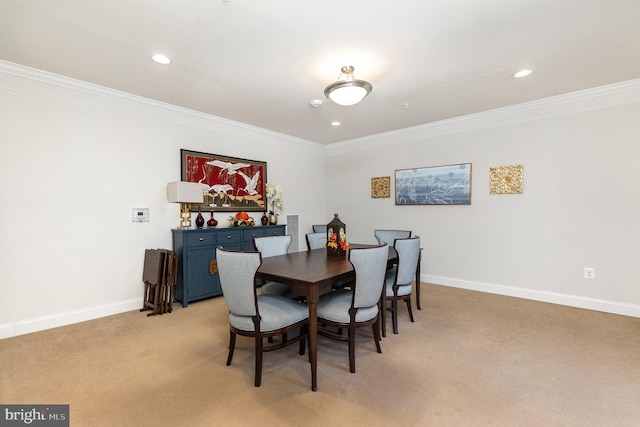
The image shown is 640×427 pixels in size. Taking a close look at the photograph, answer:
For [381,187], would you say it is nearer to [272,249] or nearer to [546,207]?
[546,207]

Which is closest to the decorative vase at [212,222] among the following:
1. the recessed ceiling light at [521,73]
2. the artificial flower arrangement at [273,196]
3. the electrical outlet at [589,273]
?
the artificial flower arrangement at [273,196]

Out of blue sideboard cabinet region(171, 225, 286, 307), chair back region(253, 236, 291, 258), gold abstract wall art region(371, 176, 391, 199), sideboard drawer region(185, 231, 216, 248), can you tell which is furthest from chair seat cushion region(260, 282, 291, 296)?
gold abstract wall art region(371, 176, 391, 199)

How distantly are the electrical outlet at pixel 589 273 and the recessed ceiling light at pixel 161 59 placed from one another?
5085mm

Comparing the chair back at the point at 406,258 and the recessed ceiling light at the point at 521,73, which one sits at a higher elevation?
the recessed ceiling light at the point at 521,73

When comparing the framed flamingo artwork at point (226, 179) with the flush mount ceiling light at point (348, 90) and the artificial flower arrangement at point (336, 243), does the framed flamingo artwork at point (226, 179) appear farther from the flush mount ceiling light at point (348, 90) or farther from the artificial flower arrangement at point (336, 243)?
the flush mount ceiling light at point (348, 90)

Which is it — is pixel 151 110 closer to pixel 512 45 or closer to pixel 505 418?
pixel 512 45

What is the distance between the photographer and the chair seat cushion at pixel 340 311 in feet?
7.05

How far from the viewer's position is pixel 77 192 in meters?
3.06

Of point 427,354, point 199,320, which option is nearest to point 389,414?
point 427,354

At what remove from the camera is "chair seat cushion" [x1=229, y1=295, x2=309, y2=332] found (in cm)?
199

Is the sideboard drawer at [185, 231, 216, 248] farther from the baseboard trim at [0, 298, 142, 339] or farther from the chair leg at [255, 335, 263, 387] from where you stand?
the chair leg at [255, 335, 263, 387]

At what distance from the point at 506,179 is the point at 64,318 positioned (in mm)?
5580

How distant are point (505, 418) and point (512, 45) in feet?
9.02

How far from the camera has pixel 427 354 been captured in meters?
2.40
